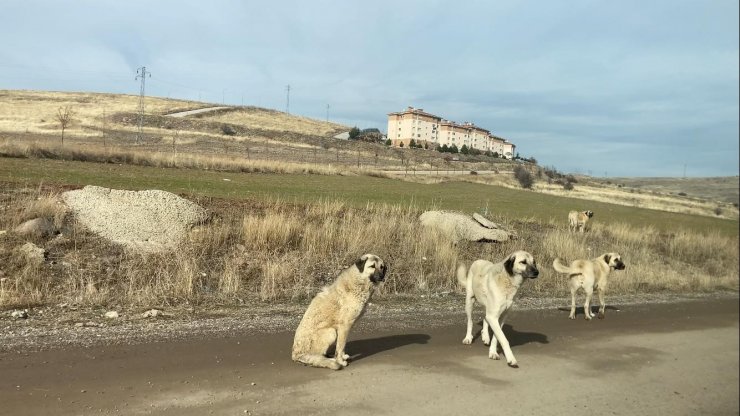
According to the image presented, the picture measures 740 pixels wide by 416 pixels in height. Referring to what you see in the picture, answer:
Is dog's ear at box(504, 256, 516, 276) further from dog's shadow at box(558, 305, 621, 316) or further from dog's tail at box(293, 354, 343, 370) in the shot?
dog's shadow at box(558, 305, 621, 316)

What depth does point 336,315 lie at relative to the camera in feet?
23.0

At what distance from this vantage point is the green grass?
814 inches

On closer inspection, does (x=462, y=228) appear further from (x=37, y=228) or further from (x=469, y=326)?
(x=37, y=228)

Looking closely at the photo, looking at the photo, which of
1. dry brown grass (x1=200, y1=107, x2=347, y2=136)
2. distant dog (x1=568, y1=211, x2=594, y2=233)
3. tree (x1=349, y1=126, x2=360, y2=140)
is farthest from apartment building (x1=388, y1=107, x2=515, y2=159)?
dry brown grass (x1=200, y1=107, x2=347, y2=136)

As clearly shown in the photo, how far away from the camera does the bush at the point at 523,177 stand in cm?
3131

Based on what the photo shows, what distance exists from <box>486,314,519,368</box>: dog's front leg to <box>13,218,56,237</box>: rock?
1164 cm

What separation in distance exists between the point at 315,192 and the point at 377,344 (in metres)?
18.8

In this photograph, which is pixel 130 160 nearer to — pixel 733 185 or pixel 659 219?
pixel 659 219

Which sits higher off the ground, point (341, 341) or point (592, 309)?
point (341, 341)

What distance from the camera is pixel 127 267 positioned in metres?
11.7

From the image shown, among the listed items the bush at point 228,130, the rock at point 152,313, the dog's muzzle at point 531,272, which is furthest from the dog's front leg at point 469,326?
the bush at point 228,130

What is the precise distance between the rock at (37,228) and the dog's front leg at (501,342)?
A: 11.6 m

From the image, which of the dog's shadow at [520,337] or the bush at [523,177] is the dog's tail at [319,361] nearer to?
the dog's shadow at [520,337]

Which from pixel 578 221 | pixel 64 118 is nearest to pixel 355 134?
pixel 64 118
